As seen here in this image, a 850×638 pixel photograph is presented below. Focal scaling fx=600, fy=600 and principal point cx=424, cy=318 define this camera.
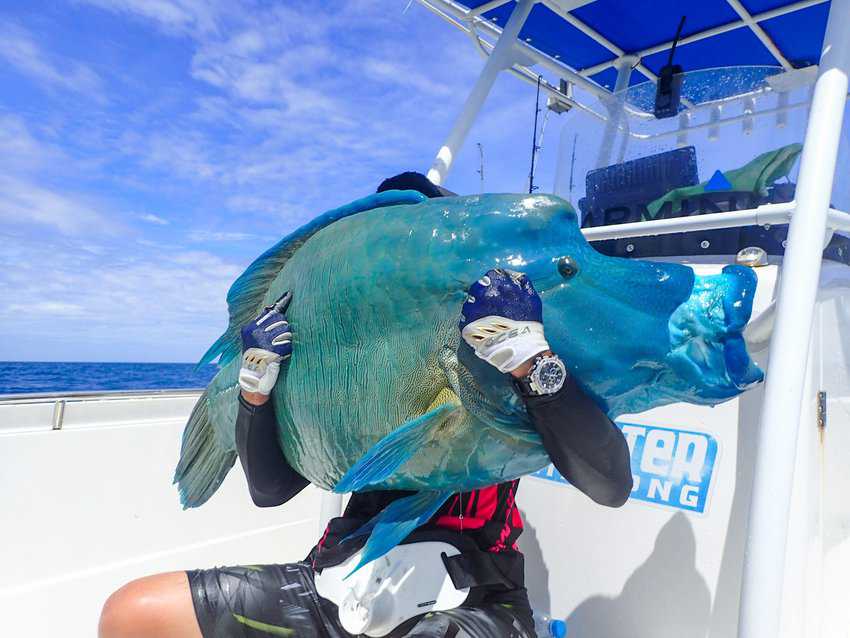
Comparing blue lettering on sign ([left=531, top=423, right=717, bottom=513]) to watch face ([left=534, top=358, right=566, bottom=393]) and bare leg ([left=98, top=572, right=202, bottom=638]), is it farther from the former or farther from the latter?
bare leg ([left=98, top=572, right=202, bottom=638])

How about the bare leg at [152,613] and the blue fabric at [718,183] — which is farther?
the blue fabric at [718,183]

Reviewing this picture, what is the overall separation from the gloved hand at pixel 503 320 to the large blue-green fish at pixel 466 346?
0.21 feet

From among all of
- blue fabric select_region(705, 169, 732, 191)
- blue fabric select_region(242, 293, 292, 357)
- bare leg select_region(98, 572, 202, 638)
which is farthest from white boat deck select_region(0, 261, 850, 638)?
blue fabric select_region(242, 293, 292, 357)

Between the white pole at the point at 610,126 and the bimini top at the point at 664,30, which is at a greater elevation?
the bimini top at the point at 664,30

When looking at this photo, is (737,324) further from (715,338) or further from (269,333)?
(269,333)

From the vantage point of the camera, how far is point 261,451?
1607 mm

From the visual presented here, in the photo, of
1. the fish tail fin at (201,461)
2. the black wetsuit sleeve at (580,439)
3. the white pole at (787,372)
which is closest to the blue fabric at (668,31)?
the white pole at (787,372)

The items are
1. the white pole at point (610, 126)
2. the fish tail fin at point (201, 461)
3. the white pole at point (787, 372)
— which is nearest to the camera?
the white pole at point (787, 372)

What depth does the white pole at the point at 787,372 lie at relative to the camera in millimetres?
1359

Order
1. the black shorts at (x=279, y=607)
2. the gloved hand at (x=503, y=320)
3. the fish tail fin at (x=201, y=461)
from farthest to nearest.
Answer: the fish tail fin at (x=201, y=461) → the black shorts at (x=279, y=607) → the gloved hand at (x=503, y=320)

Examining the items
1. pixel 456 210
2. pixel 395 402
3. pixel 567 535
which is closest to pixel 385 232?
pixel 456 210

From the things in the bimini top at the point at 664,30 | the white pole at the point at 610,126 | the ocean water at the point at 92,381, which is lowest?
the ocean water at the point at 92,381

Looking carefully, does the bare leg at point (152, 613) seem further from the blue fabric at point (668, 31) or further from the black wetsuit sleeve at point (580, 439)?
the blue fabric at point (668, 31)

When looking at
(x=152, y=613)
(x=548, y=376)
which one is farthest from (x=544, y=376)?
(x=152, y=613)
